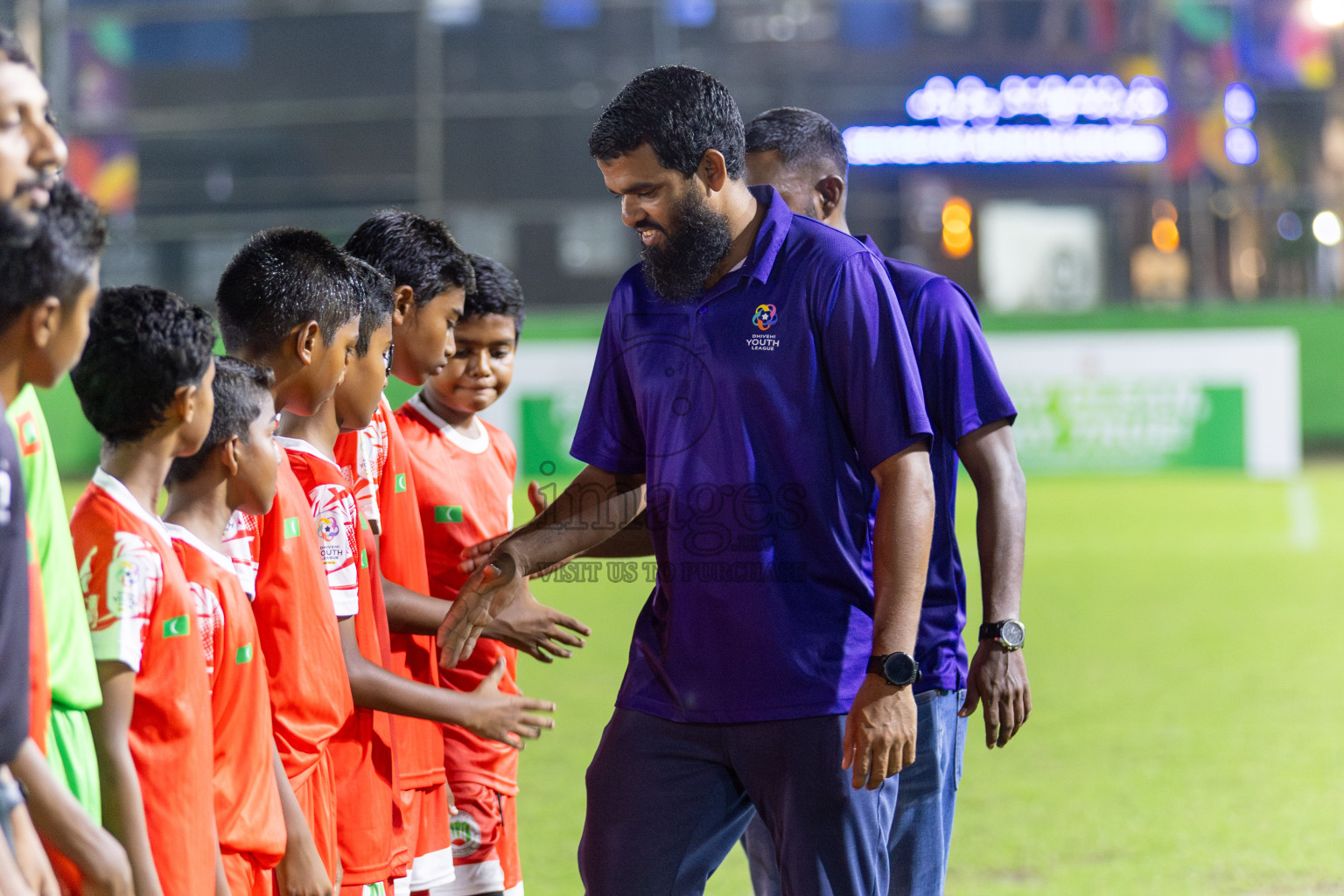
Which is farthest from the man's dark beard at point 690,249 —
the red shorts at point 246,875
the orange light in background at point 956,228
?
the orange light in background at point 956,228

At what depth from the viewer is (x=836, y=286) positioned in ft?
9.00

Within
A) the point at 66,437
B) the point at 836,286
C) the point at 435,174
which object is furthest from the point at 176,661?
the point at 435,174

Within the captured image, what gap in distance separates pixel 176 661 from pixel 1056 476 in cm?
1624

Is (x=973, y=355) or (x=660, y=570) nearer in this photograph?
(x=660, y=570)

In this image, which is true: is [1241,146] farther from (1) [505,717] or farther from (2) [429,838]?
(1) [505,717]

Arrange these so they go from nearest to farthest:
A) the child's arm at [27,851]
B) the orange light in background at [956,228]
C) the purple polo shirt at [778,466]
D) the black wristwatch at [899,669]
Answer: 1. the child's arm at [27,851]
2. the black wristwatch at [899,669]
3. the purple polo shirt at [778,466]
4. the orange light in background at [956,228]

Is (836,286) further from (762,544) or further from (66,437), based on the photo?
(66,437)

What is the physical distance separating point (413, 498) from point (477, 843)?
921 mm

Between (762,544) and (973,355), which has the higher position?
(973,355)

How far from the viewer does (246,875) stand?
8.13ft

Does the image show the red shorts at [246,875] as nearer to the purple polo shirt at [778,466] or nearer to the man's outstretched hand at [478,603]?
the man's outstretched hand at [478,603]

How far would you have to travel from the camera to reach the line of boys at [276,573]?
2.05m

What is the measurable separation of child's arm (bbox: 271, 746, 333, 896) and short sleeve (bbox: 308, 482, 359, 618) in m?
0.38

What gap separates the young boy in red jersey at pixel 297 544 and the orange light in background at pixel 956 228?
21484 mm
